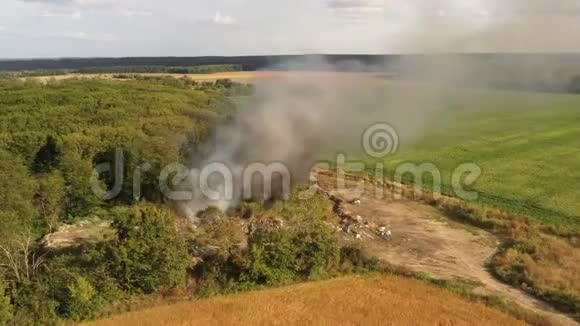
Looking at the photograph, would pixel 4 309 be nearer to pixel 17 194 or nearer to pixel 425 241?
pixel 17 194

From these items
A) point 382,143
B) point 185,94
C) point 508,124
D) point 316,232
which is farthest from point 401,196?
point 185,94

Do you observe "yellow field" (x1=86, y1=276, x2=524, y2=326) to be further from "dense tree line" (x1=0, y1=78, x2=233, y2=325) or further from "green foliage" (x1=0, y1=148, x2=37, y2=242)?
"green foliage" (x1=0, y1=148, x2=37, y2=242)

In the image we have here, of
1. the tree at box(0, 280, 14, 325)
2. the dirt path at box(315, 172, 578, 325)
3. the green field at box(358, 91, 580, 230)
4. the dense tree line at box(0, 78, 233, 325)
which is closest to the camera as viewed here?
the tree at box(0, 280, 14, 325)

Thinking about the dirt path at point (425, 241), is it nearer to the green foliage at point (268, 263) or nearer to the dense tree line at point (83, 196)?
the green foliage at point (268, 263)

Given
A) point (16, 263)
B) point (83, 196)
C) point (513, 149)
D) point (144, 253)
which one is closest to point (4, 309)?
point (16, 263)

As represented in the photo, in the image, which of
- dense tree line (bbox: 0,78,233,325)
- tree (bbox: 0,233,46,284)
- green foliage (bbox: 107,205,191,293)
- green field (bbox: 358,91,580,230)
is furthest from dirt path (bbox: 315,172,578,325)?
tree (bbox: 0,233,46,284)

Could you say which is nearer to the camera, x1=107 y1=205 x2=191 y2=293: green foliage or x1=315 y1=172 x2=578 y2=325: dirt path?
x1=107 y1=205 x2=191 y2=293: green foliage

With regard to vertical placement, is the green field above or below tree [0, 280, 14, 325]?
above

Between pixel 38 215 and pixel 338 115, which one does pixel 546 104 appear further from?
pixel 38 215
